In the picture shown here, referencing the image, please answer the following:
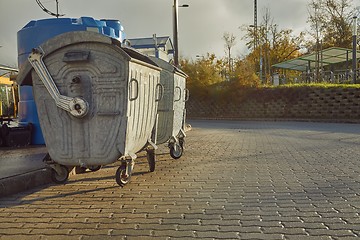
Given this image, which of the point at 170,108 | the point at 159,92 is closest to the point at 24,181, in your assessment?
the point at 159,92

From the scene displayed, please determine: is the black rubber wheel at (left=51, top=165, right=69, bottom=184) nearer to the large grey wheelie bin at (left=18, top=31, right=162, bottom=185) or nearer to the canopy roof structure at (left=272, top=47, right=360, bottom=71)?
the large grey wheelie bin at (left=18, top=31, right=162, bottom=185)

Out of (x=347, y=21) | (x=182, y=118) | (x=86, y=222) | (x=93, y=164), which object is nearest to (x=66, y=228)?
(x=86, y=222)

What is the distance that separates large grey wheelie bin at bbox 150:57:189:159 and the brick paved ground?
58 cm

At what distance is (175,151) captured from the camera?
6.91m

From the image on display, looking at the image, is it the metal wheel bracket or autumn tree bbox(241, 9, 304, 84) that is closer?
the metal wheel bracket

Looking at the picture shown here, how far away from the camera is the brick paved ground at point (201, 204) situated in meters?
3.05

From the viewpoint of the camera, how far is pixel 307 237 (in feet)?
9.33

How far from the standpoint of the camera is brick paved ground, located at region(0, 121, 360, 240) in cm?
305

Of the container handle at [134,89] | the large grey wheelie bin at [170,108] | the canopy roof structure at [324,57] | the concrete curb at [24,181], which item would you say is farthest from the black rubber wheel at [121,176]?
the canopy roof structure at [324,57]

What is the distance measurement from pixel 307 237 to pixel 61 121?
324cm

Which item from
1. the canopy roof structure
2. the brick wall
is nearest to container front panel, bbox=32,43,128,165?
the brick wall

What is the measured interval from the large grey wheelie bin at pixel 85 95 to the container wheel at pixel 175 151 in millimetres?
2519

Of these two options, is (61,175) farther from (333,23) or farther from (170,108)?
(333,23)

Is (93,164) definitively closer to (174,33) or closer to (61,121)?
(61,121)
